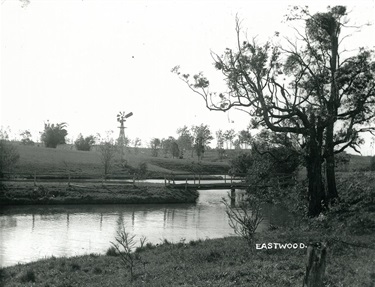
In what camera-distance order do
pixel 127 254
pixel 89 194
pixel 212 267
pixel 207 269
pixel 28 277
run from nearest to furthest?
pixel 207 269, pixel 212 267, pixel 28 277, pixel 127 254, pixel 89 194

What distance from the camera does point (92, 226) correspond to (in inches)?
922

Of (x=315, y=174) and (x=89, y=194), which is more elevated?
(x=315, y=174)

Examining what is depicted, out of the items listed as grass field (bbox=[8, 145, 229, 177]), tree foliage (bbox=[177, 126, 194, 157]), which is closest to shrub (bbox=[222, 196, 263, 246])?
grass field (bbox=[8, 145, 229, 177])

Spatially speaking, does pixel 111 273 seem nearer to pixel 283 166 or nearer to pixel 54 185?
pixel 54 185

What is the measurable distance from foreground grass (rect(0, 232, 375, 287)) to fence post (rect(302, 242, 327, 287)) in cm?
236

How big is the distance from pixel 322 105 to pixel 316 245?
15.4 metres

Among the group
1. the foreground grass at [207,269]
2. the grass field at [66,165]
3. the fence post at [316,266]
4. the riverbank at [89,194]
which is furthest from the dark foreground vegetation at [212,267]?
the grass field at [66,165]

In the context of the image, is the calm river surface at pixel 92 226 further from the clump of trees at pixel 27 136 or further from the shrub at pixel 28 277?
the clump of trees at pixel 27 136

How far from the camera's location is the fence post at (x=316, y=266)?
577 cm

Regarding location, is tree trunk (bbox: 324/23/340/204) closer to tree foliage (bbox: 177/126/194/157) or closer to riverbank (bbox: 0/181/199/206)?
riverbank (bbox: 0/181/199/206)

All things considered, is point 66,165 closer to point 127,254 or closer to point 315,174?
point 315,174

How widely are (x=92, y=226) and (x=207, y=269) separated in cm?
1487

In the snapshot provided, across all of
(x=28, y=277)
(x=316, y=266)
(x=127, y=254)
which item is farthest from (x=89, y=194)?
(x=316, y=266)

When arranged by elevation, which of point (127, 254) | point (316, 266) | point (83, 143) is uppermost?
point (83, 143)
